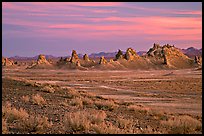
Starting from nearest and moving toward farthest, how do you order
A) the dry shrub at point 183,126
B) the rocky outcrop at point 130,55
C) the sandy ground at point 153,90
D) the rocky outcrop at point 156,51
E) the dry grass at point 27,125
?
the dry grass at point 27,125
the dry shrub at point 183,126
the sandy ground at point 153,90
the rocky outcrop at point 130,55
the rocky outcrop at point 156,51

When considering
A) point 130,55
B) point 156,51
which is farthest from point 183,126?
point 156,51

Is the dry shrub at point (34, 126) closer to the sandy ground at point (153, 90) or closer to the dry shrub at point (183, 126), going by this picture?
the dry shrub at point (183, 126)

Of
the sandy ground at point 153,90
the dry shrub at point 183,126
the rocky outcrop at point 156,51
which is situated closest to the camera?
the dry shrub at point 183,126

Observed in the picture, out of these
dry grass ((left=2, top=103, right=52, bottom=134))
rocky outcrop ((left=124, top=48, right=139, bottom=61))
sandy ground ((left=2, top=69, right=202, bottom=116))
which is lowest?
sandy ground ((left=2, top=69, right=202, bottom=116))

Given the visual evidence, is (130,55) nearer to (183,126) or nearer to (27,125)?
(183,126)

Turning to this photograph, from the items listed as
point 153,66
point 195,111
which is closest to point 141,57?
point 153,66

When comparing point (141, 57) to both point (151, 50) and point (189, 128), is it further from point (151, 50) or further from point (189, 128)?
point (189, 128)

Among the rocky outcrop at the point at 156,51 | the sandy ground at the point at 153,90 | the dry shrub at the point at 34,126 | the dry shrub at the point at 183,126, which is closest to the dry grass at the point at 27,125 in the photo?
the dry shrub at the point at 34,126

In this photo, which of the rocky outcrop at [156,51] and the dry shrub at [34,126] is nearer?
the dry shrub at [34,126]

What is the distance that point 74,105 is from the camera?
19.9 m

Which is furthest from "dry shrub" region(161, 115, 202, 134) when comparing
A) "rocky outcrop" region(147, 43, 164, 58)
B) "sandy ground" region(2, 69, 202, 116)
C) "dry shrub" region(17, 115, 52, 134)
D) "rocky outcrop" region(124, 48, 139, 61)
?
"rocky outcrop" region(147, 43, 164, 58)

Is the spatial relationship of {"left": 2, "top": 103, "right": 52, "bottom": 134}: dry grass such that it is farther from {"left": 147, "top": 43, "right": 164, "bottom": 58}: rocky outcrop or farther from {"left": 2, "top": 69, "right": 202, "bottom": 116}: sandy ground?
{"left": 147, "top": 43, "right": 164, "bottom": 58}: rocky outcrop

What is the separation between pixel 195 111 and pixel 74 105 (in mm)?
6884

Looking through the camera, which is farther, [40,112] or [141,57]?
[141,57]
